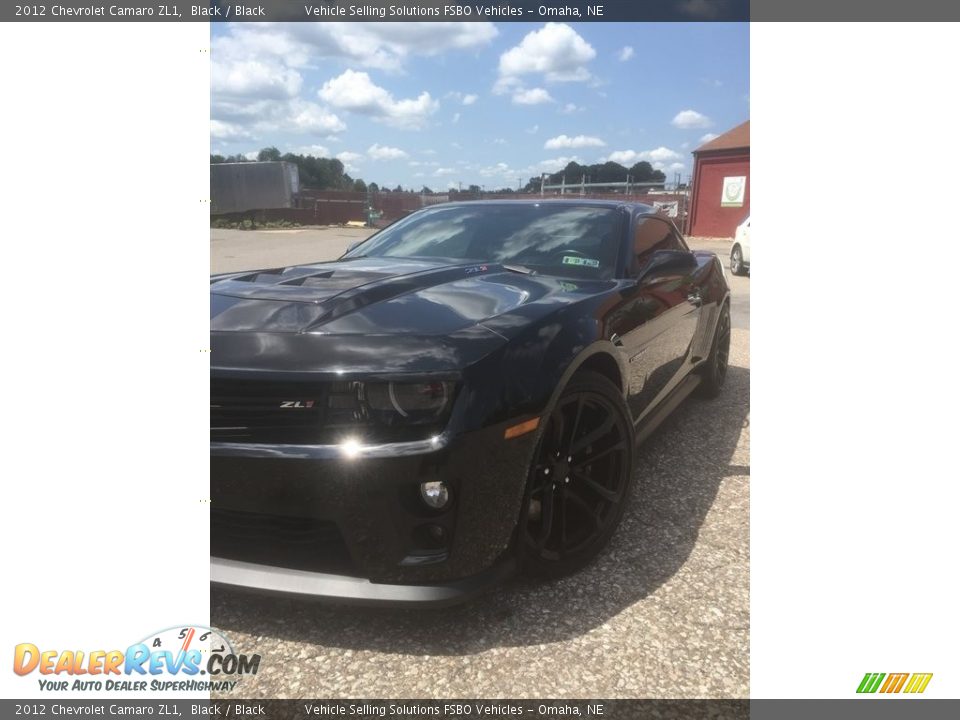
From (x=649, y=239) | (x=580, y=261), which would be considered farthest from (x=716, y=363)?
(x=580, y=261)

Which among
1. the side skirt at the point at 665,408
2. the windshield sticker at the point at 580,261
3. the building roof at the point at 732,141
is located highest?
the building roof at the point at 732,141

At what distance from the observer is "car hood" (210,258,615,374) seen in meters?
1.75

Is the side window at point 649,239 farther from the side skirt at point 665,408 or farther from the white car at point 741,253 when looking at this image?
the white car at point 741,253

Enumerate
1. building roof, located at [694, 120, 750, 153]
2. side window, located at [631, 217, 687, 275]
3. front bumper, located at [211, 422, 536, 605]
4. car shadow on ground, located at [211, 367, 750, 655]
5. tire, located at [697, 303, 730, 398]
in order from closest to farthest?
front bumper, located at [211, 422, 536, 605] < car shadow on ground, located at [211, 367, 750, 655] < side window, located at [631, 217, 687, 275] < tire, located at [697, 303, 730, 398] < building roof, located at [694, 120, 750, 153]

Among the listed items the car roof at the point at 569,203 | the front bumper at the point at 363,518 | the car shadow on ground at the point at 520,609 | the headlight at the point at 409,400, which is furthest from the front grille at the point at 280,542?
the car roof at the point at 569,203

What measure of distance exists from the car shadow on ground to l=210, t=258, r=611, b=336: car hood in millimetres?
802

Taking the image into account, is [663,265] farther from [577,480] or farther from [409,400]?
[409,400]

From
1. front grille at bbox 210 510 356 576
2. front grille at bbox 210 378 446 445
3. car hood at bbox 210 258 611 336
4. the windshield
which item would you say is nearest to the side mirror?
the windshield

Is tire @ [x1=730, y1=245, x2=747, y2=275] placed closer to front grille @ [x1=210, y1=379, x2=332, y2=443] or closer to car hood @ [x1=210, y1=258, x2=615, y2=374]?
car hood @ [x1=210, y1=258, x2=615, y2=374]

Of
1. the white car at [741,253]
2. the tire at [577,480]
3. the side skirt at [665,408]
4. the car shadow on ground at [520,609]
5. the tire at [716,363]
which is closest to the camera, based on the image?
the car shadow on ground at [520,609]

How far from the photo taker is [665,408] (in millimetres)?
3314

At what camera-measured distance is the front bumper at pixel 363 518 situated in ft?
5.56
